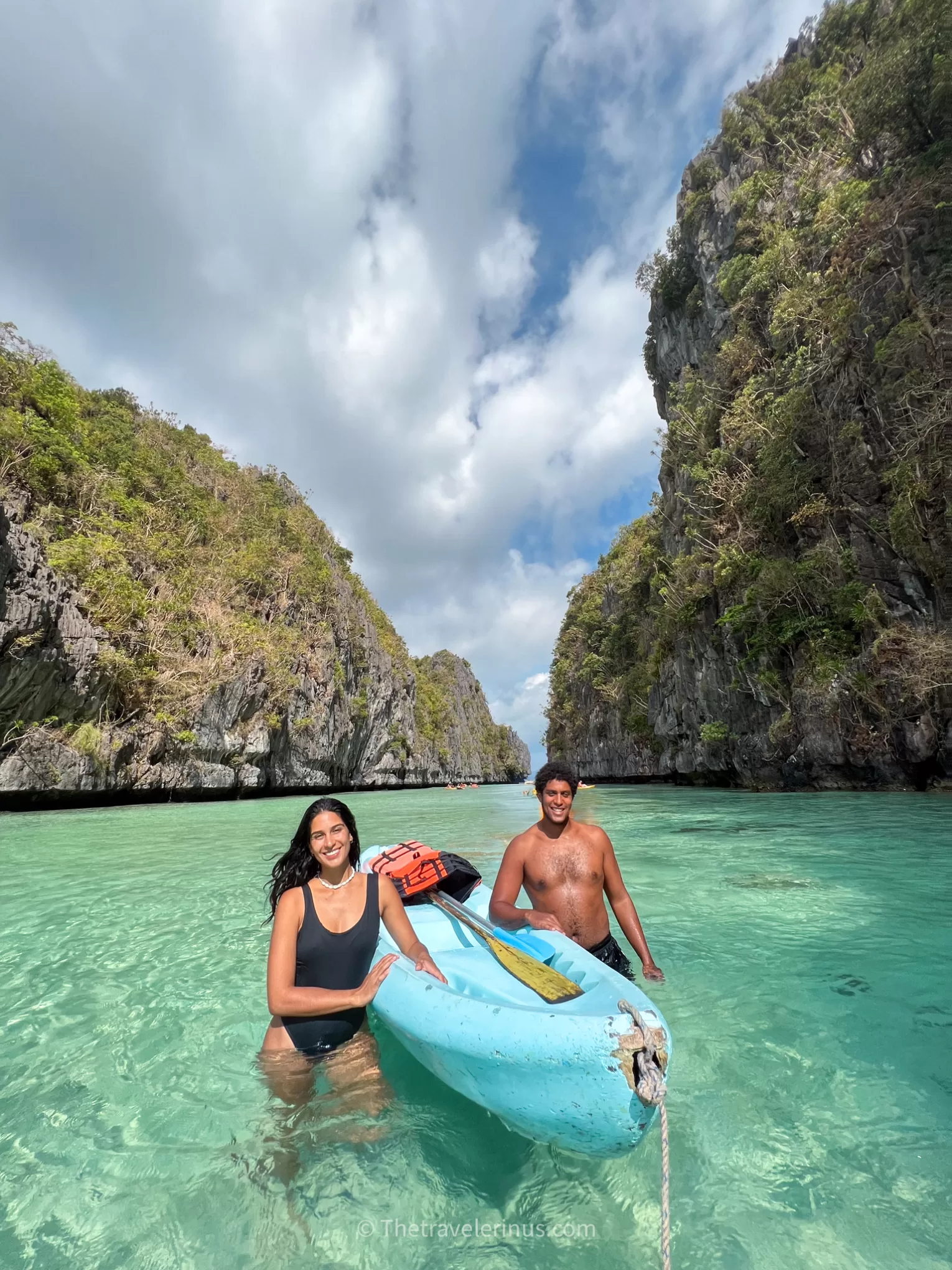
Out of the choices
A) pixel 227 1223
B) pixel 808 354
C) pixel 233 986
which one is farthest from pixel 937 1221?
pixel 808 354

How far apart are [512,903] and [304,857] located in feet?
4.06

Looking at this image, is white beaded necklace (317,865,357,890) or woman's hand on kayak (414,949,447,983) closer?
woman's hand on kayak (414,949,447,983)

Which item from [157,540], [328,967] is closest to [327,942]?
[328,967]

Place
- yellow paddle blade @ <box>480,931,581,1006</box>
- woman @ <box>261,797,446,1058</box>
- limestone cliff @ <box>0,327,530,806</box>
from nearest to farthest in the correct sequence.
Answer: yellow paddle blade @ <box>480,931,581,1006</box>
woman @ <box>261,797,446,1058</box>
limestone cliff @ <box>0,327,530,806</box>

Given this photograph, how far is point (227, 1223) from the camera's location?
1.85 metres

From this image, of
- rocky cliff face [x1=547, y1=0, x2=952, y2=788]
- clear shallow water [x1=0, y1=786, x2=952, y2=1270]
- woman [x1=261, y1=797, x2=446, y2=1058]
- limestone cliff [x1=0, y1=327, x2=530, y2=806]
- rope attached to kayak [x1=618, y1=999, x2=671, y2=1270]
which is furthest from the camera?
limestone cliff [x1=0, y1=327, x2=530, y2=806]

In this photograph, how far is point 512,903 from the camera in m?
3.27

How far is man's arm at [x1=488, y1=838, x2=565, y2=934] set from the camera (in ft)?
10.1

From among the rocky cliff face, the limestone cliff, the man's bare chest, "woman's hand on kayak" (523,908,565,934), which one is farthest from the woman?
the limestone cliff

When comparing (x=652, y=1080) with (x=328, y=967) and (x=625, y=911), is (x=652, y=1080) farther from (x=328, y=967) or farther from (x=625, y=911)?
(x=625, y=911)

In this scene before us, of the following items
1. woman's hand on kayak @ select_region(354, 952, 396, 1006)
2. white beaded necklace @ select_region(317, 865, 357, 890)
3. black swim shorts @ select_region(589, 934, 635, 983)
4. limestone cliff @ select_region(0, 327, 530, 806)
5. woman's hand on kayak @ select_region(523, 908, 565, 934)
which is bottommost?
black swim shorts @ select_region(589, 934, 635, 983)

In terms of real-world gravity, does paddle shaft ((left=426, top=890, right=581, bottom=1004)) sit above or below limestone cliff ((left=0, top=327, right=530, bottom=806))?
below

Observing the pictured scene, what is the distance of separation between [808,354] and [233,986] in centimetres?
1909

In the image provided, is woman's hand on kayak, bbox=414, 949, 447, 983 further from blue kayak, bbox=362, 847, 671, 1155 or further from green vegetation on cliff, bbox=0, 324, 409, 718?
green vegetation on cliff, bbox=0, 324, 409, 718
